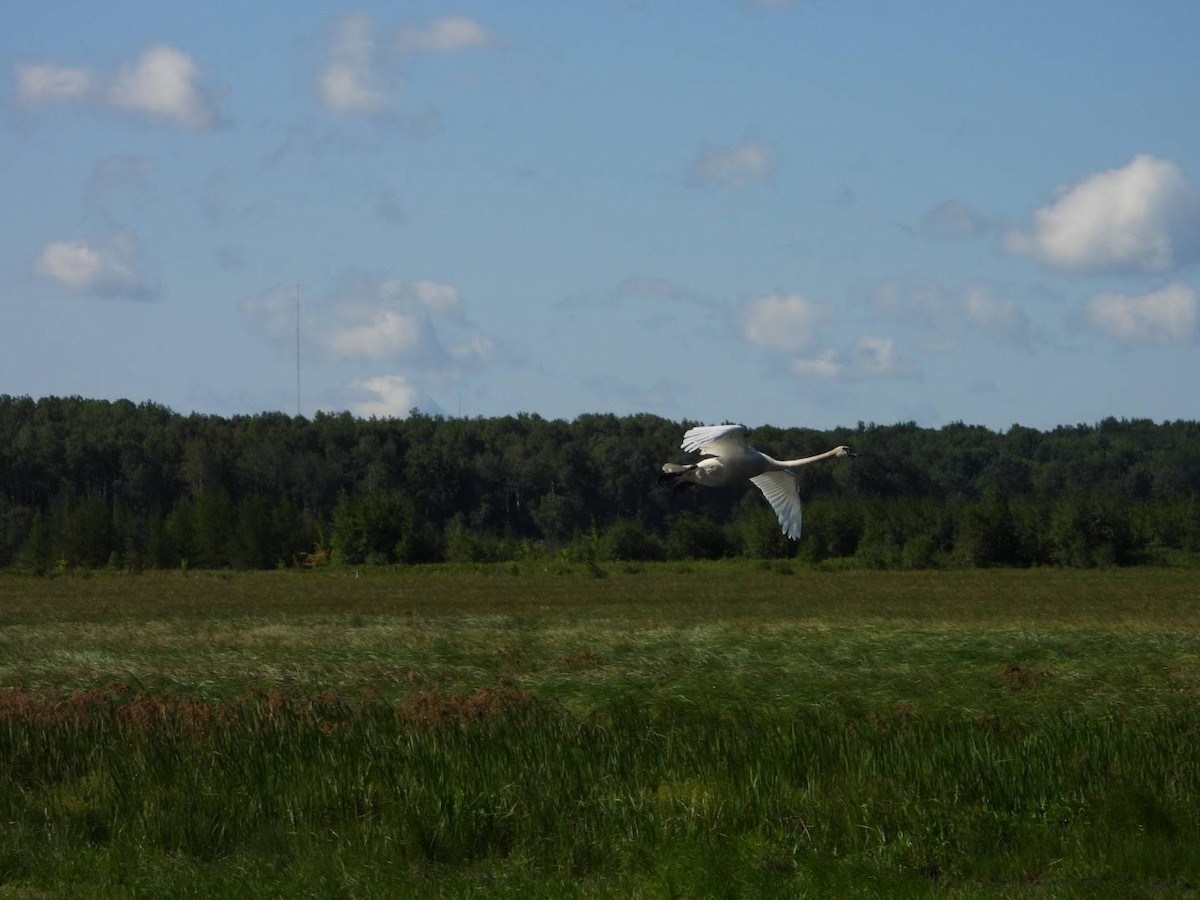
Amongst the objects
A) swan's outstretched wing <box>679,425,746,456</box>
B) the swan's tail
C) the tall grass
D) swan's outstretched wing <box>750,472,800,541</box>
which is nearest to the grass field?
the tall grass

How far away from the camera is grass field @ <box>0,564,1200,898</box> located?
11.4 metres

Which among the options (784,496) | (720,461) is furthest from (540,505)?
(720,461)

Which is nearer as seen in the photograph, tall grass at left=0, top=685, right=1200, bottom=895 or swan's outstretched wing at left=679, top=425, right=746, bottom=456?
tall grass at left=0, top=685, right=1200, bottom=895

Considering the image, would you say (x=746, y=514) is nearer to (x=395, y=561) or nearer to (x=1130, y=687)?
(x=395, y=561)

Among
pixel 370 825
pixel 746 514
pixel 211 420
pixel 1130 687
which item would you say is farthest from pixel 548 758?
pixel 211 420

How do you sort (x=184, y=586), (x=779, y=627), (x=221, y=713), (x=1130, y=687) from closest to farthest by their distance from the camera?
(x=221, y=713)
(x=1130, y=687)
(x=779, y=627)
(x=184, y=586)

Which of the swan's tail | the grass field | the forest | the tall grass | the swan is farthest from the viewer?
the forest

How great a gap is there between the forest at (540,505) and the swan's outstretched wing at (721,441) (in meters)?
26.9

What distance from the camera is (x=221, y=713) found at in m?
15.5

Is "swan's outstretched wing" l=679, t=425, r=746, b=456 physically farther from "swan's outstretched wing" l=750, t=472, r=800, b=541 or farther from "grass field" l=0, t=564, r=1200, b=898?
"grass field" l=0, t=564, r=1200, b=898

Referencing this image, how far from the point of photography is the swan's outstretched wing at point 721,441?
14.6 metres

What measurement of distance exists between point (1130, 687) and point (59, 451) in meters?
110

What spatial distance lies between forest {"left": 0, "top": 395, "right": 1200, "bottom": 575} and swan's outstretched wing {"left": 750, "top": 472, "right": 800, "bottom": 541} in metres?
25.0

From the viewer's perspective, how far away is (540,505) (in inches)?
3750
